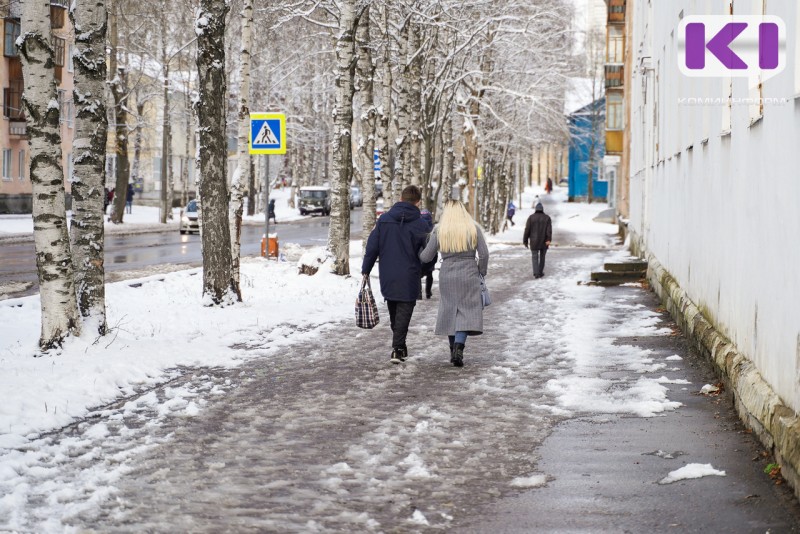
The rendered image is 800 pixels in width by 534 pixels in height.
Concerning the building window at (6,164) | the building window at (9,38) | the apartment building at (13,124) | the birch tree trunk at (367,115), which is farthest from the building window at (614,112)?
the birch tree trunk at (367,115)

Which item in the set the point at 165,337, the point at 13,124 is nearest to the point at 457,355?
the point at 165,337

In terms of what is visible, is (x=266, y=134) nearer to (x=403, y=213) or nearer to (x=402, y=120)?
(x=402, y=120)

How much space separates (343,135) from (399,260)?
10.0m

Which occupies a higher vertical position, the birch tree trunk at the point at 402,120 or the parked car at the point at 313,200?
the birch tree trunk at the point at 402,120

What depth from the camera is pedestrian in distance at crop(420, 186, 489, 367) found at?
11820mm

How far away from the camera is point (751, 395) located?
818cm

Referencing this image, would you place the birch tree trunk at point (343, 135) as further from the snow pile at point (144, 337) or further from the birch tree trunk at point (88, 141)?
the birch tree trunk at point (88, 141)

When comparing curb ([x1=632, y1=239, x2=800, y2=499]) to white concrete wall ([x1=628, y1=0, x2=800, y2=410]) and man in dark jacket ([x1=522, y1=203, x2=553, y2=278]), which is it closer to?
white concrete wall ([x1=628, y1=0, x2=800, y2=410])

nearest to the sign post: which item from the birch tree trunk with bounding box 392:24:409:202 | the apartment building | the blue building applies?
the birch tree trunk with bounding box 392:24:409:202

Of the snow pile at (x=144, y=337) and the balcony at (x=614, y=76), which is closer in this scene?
the snow pile at (x=144, y=337)

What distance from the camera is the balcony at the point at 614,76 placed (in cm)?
5459

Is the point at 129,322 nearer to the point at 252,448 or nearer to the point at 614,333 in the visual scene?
the point at 614,333

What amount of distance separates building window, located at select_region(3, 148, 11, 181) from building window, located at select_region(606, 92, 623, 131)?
27.8 m

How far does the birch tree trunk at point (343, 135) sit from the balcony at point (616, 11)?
35349 mm
